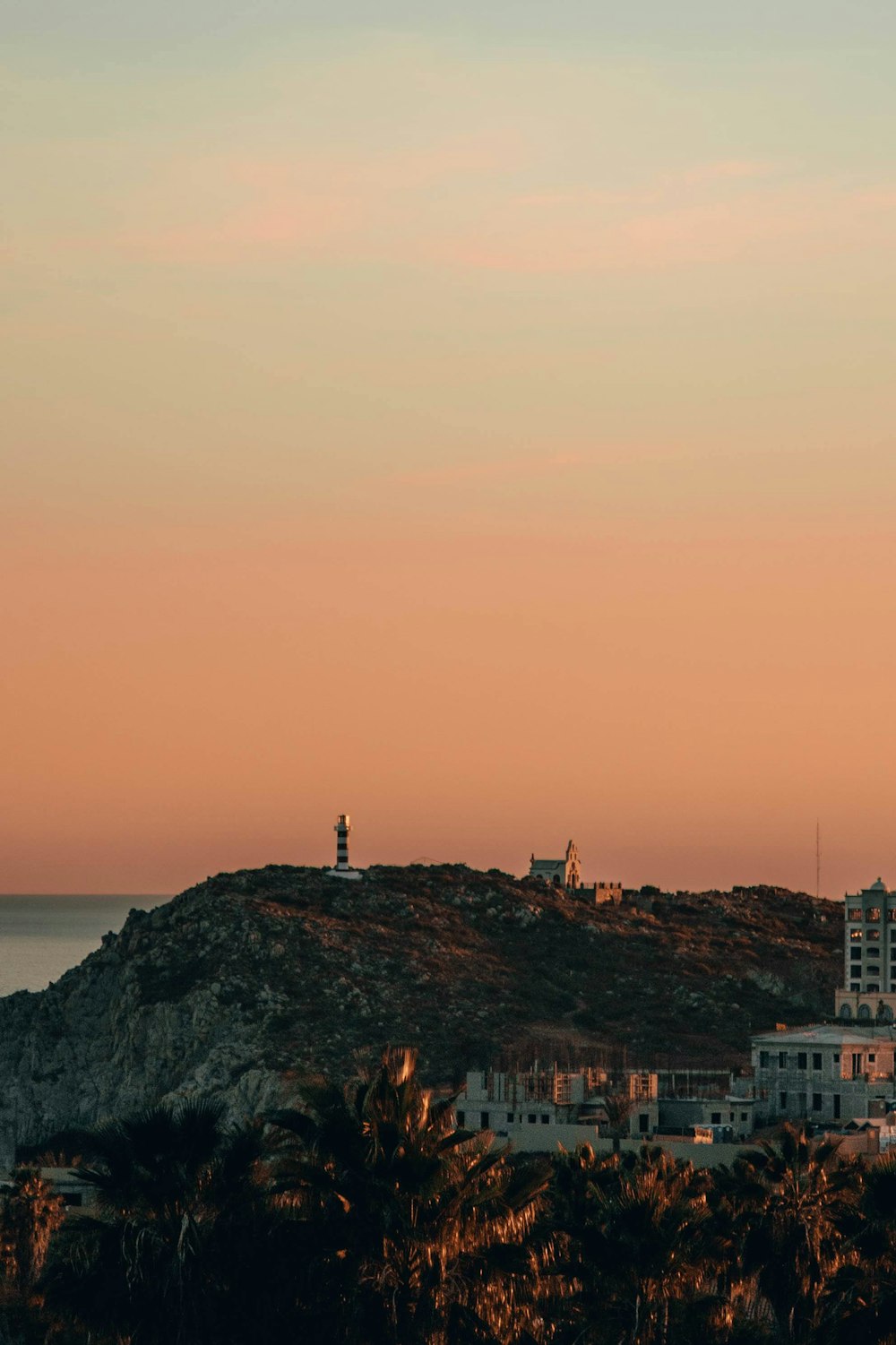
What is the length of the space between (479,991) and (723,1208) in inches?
5378

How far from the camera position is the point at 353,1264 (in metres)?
39.5

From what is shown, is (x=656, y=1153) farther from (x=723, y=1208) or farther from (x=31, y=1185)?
(x=31, y=1185)

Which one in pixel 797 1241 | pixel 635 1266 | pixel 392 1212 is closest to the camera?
pixel 392 1212

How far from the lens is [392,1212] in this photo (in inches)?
1547

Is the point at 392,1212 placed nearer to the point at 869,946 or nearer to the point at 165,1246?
Answer: the point at 165,1246

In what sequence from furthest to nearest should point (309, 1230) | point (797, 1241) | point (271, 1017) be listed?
point (271, 1017)
point (797, 1241)
point (309, 1230)

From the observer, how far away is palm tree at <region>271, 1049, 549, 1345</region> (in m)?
39.3

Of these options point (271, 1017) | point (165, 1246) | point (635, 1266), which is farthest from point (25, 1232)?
point (271, 1017)

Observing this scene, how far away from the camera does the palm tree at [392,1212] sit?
129 ft

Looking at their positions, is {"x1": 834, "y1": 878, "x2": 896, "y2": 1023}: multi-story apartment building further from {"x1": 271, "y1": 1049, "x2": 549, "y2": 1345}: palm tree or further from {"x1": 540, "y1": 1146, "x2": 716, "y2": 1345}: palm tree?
{"x1": 271, "y1": 1049, "x2": 549, "y2": 1345}: palm tree

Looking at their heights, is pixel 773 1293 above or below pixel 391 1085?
below

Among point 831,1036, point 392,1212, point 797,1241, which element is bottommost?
point 797,1241

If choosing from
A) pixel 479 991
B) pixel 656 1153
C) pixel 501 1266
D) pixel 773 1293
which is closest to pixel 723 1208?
pixel 773 1293

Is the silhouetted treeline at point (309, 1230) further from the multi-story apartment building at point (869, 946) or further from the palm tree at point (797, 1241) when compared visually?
the multi-story apartment building at point (869, 946)
